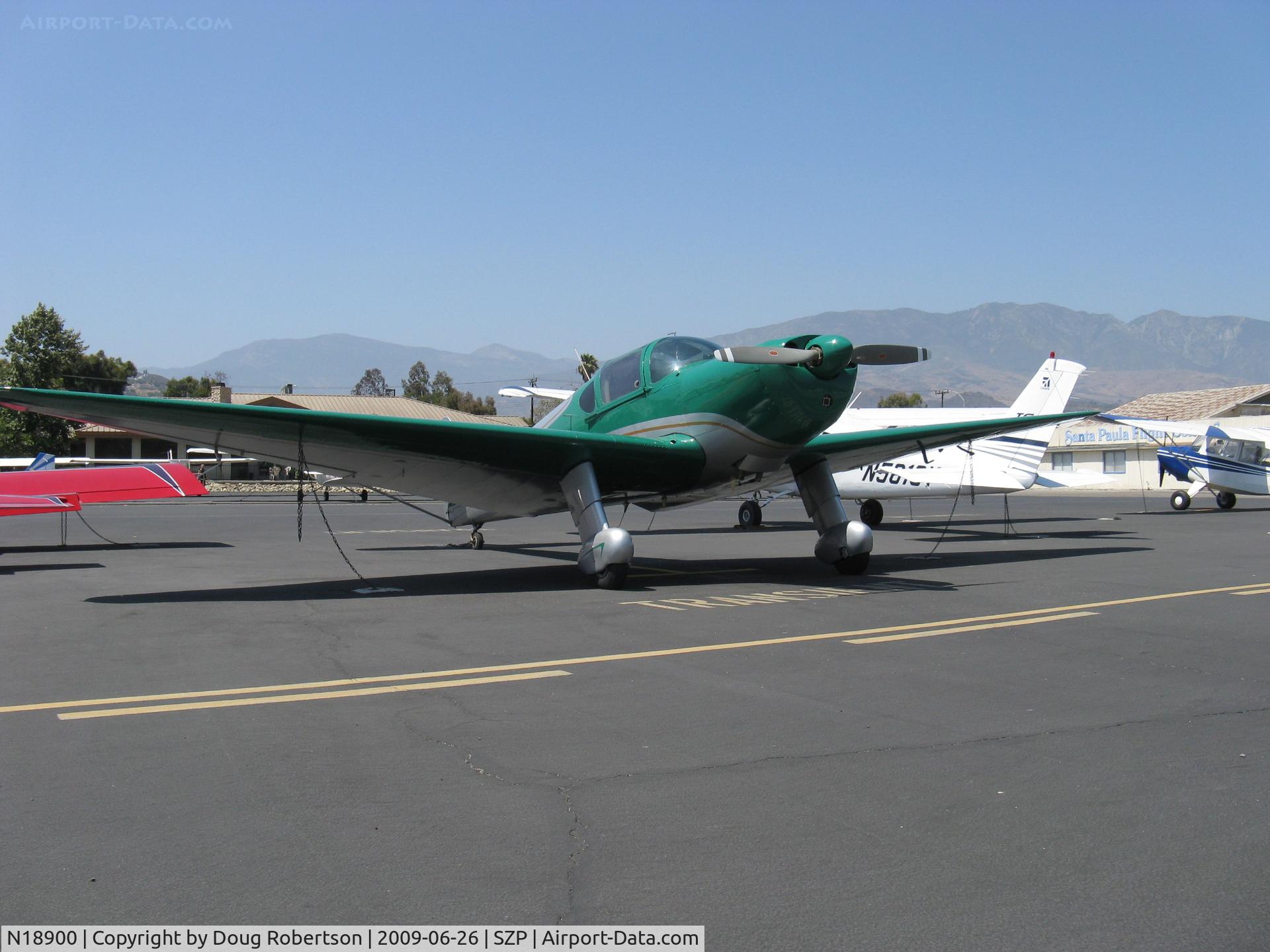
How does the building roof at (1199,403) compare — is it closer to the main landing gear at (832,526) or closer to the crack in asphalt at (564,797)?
the main landing gear at (832,526)

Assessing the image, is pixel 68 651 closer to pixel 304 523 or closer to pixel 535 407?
pixel 304 523

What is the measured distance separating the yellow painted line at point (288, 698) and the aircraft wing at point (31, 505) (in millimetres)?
12276

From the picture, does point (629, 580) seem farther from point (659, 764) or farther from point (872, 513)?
point (872, 513)

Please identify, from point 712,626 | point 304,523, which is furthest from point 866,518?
point 712,626

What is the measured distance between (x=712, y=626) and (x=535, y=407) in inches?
6239

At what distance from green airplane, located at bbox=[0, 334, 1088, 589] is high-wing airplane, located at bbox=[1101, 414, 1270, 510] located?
79.5 feet

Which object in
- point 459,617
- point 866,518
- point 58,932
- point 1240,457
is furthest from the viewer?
point 1240,457

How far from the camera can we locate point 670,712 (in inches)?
232

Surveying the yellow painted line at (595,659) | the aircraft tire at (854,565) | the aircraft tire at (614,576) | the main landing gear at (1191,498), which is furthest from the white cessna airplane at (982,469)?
the yellow painted line at (595,659)

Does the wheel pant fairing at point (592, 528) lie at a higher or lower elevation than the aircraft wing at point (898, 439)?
lower

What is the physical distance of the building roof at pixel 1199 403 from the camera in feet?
226

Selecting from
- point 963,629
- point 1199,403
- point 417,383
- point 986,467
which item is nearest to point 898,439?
point 963,629

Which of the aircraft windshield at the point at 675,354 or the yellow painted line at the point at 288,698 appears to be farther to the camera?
Result: the aircraft windshield at the point at 675,354

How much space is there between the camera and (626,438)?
13.3 metres
